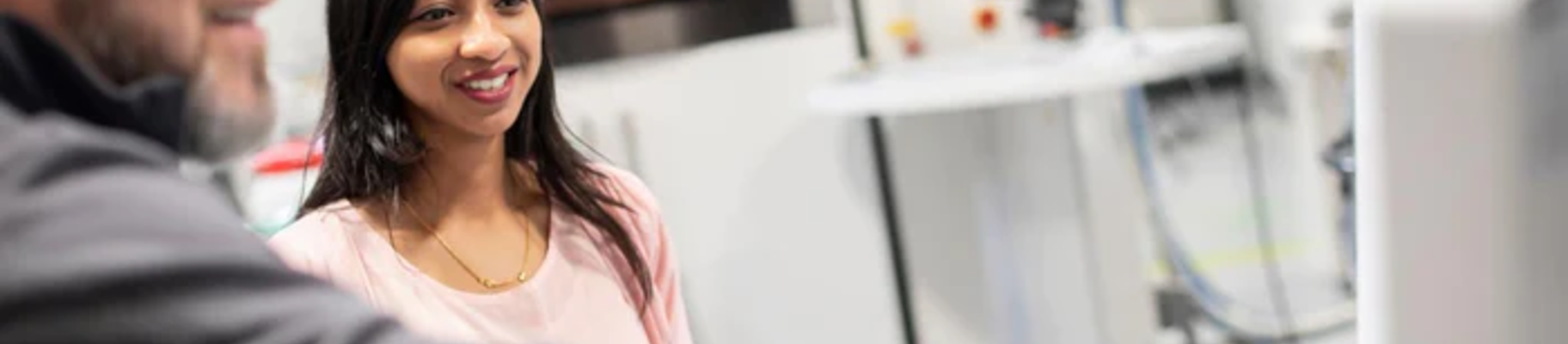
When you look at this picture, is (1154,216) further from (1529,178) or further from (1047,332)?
(1529,178)

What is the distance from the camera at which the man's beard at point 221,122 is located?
454 mm

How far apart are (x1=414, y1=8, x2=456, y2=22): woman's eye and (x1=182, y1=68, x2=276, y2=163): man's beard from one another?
363 millimetres

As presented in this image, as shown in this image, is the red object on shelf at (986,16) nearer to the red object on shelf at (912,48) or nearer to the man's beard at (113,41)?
the red object on shelf at (912,48)

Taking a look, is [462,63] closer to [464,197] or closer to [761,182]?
[464,197]

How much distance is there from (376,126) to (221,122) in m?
0.43

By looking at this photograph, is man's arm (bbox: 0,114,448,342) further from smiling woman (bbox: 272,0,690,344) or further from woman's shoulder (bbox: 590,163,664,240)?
woman's shoulder (bbox: 590,163,664,240)

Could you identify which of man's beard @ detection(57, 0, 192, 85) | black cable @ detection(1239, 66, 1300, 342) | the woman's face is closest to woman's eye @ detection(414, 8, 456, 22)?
the woman's face

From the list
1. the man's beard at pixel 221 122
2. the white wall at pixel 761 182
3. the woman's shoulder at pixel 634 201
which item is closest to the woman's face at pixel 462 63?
the woman's shoulder at pixel 634 201

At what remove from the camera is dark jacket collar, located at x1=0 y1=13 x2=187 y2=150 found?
1.29 ft

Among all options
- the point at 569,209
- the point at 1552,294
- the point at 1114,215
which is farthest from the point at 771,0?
the point at 1552,294

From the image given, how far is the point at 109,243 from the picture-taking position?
1.21 ft

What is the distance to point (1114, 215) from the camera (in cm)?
197

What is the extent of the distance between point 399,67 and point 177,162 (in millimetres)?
465

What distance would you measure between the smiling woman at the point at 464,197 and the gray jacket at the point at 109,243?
43cm
